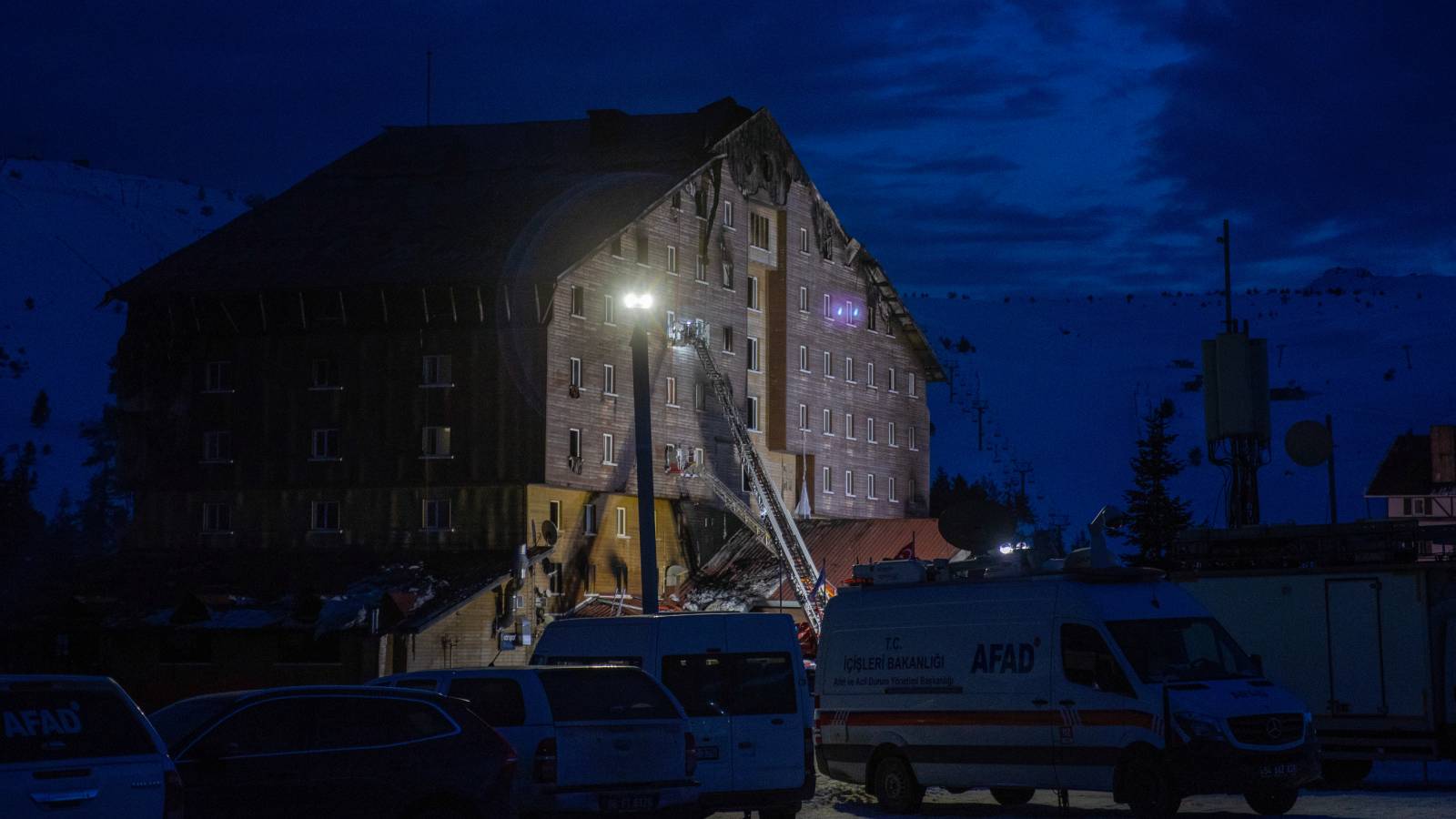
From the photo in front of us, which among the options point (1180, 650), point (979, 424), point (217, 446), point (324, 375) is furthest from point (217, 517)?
point (979, 424)

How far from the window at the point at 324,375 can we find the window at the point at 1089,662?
46511 mm

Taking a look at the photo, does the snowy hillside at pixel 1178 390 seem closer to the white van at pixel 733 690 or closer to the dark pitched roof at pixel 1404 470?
the dark pitched roof at pixel 1404 470

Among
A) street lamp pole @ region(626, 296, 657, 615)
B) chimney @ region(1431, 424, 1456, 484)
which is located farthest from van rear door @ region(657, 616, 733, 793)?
chimney @ region(1431, 424, 1456, 484)

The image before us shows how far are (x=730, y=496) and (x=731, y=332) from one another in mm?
6496

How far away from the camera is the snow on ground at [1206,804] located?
71.3 feet

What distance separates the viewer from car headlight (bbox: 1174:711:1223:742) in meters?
20.6

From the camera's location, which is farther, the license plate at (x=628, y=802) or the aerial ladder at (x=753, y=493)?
the aerial ladder at (x=753, y=493)

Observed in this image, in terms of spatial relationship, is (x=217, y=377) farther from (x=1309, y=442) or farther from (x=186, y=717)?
(x=186, y=717)

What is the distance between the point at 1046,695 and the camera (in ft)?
72.5

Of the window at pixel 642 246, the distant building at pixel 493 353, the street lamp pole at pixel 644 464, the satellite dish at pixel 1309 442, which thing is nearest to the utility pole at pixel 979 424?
the distant building at pixel 493 353

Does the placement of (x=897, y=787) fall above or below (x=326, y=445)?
below

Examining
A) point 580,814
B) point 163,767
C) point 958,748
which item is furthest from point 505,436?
point 163,767

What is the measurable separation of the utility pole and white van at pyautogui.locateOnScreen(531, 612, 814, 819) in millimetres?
127243

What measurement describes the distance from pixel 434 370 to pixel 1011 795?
138 ft
